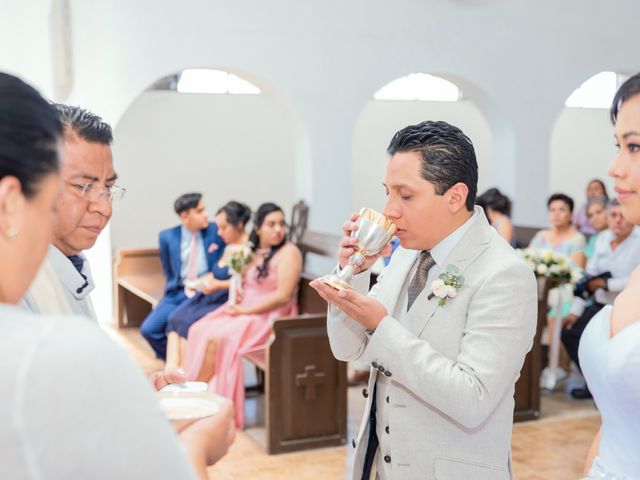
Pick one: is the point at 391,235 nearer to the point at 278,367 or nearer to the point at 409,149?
the point at 409,149

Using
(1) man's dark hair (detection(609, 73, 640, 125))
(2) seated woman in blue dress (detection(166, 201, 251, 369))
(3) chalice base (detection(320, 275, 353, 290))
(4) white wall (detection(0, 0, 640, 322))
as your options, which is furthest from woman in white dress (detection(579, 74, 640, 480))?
(4) white wall (detection(0, 0, 640, 322))

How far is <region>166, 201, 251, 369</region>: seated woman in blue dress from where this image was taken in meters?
7.84

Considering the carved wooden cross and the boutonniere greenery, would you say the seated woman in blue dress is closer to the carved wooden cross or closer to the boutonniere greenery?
the carved wooden cross

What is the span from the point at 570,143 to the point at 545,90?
17.9ft

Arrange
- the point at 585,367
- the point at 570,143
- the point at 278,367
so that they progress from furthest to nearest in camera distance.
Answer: the point at 570,143
the point at 278,367
the point at 585,367

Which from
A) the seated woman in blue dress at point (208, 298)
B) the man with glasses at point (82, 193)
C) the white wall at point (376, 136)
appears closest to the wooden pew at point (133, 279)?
the seated woman in blue dress at point (208, 298)

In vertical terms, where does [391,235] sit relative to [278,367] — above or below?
above

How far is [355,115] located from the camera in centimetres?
1165

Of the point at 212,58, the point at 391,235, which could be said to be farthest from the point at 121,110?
the point at 391,235

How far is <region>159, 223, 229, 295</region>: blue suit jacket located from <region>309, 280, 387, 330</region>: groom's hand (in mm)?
6167

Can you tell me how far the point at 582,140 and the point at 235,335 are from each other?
1311 cm

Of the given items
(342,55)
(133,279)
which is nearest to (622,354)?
(133,279)

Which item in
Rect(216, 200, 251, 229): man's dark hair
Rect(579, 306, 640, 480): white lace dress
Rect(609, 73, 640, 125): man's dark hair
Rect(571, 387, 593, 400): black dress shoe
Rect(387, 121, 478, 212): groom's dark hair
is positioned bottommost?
Rect(571, 387, 593, 400): black dress shoe

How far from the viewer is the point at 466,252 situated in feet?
7.99
